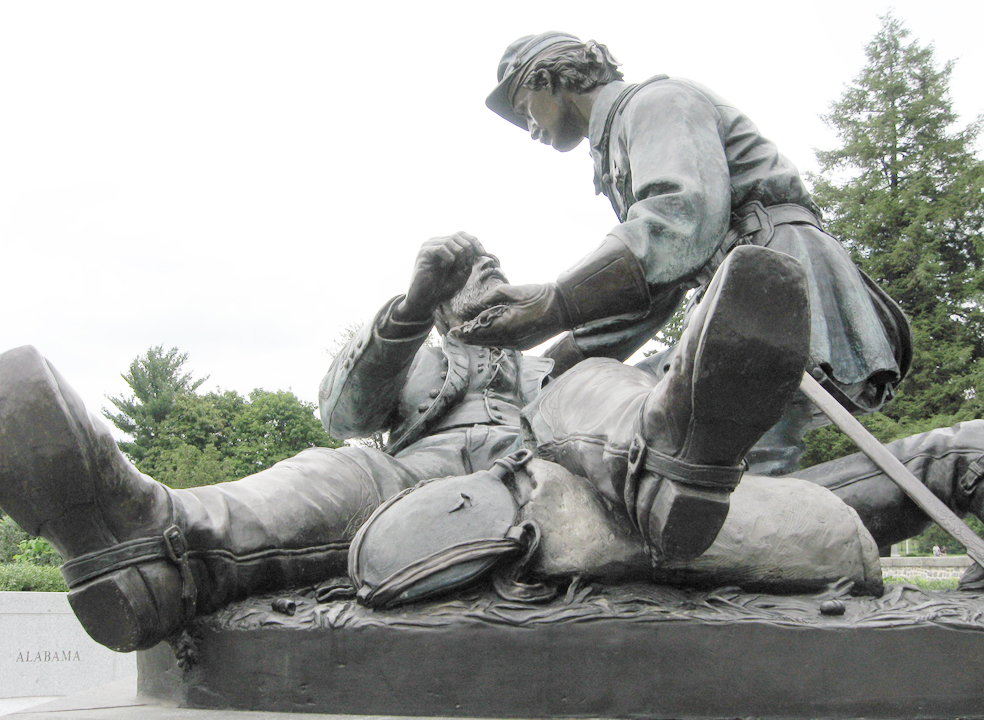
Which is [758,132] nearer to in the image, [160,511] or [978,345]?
[160,511]

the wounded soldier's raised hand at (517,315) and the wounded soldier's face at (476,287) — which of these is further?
the wounded soldier's face at (476,287)

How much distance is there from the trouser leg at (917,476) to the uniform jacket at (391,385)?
3.58ft

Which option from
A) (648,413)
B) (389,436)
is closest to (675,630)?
(648,413)

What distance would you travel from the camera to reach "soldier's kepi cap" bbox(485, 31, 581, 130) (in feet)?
9.59

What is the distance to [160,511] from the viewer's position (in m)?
1.91

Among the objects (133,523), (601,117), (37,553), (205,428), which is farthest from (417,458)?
(205,428)

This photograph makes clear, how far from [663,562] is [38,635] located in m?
6.42

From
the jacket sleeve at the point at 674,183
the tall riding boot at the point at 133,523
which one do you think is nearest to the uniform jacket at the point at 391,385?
the tall riding boot at the point at 133,523

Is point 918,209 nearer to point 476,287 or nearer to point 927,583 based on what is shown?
point 927,583

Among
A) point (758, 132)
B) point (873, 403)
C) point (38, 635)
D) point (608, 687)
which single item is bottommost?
point (38, 635)

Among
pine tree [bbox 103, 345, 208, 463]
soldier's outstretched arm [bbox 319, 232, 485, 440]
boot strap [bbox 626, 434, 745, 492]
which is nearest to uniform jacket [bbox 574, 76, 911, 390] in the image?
soldier's outstretched arm [bbox 319, 232, 485, 440]

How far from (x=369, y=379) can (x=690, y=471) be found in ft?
4.71

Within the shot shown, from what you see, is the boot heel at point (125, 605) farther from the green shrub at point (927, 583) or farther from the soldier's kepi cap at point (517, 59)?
the soldier's kepi cap at point (517, 59)

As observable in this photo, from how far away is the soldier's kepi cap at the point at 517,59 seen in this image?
2.92m
